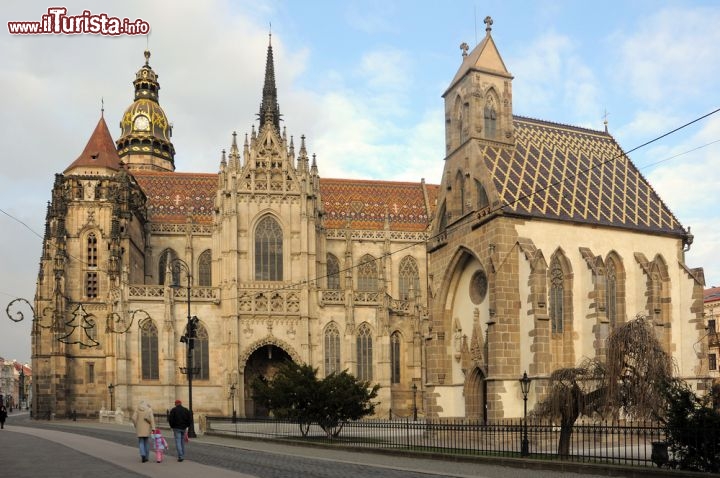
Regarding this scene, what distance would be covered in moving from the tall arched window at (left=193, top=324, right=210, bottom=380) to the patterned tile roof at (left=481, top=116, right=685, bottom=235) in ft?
84.1

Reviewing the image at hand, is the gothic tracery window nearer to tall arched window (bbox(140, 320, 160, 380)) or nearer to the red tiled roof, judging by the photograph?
tall arched window (bbox(140, 320, 160, 380))

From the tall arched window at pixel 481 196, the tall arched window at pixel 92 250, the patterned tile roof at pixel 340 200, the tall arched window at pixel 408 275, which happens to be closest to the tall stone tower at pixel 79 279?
the tall arched window at pixel 92 250

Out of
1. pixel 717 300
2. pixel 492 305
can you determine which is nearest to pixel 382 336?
pixel 492 305

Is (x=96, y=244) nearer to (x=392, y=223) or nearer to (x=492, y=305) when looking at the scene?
(x=392, y=223)

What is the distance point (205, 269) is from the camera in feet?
203

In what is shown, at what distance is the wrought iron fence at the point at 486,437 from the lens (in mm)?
20508

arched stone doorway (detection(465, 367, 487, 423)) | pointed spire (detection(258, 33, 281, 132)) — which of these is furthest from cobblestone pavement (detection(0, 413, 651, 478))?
pointed spire (detection(258, 33, 281, 132))

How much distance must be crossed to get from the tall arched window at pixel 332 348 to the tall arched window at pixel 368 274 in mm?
9135

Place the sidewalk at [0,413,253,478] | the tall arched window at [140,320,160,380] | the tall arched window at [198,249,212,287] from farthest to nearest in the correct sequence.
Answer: the tall arched window at [198,249,212,287]
the tall arched window at [140,320,160,380]
the sidewalk at [0,413,253,478]

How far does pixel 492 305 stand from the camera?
3141 centimetres

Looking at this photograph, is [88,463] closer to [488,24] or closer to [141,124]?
[488,24]

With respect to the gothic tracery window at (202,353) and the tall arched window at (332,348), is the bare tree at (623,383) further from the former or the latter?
the gothic tracery window at (202,353)

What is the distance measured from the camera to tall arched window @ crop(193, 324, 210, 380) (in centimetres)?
5294

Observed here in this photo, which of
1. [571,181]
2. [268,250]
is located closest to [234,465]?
[571,181]
